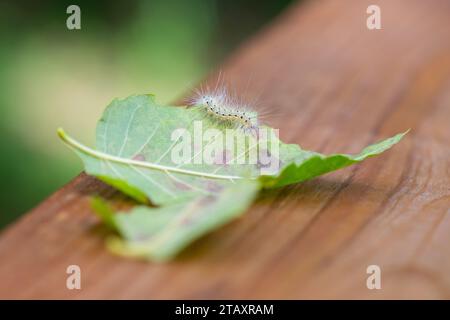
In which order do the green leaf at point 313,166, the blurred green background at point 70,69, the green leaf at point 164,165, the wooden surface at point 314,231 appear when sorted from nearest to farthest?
the wooden surface at point 314,231, the green leaf at point 164,165, the green leaf at point 313,166, the blurred green background at point 70,69

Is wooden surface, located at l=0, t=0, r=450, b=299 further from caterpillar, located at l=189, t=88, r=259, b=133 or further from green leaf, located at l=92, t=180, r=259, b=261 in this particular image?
caterpillar, located at l=189, t=88, r=259, b=133

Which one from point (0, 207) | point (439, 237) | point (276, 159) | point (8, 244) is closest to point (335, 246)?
point (439, 237)

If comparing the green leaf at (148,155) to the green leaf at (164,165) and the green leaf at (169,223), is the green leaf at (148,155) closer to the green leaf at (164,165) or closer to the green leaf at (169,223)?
the green leaf at (164,165)

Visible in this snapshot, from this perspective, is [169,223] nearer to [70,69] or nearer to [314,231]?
[314,231]

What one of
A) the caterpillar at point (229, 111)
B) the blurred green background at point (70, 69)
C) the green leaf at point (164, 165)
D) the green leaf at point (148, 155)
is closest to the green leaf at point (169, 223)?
the green leaf at point (164, 165)

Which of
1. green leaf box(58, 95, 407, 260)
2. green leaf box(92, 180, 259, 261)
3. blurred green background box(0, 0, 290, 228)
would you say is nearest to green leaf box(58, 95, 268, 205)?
green leaf box(58, 95, 407, 260)
